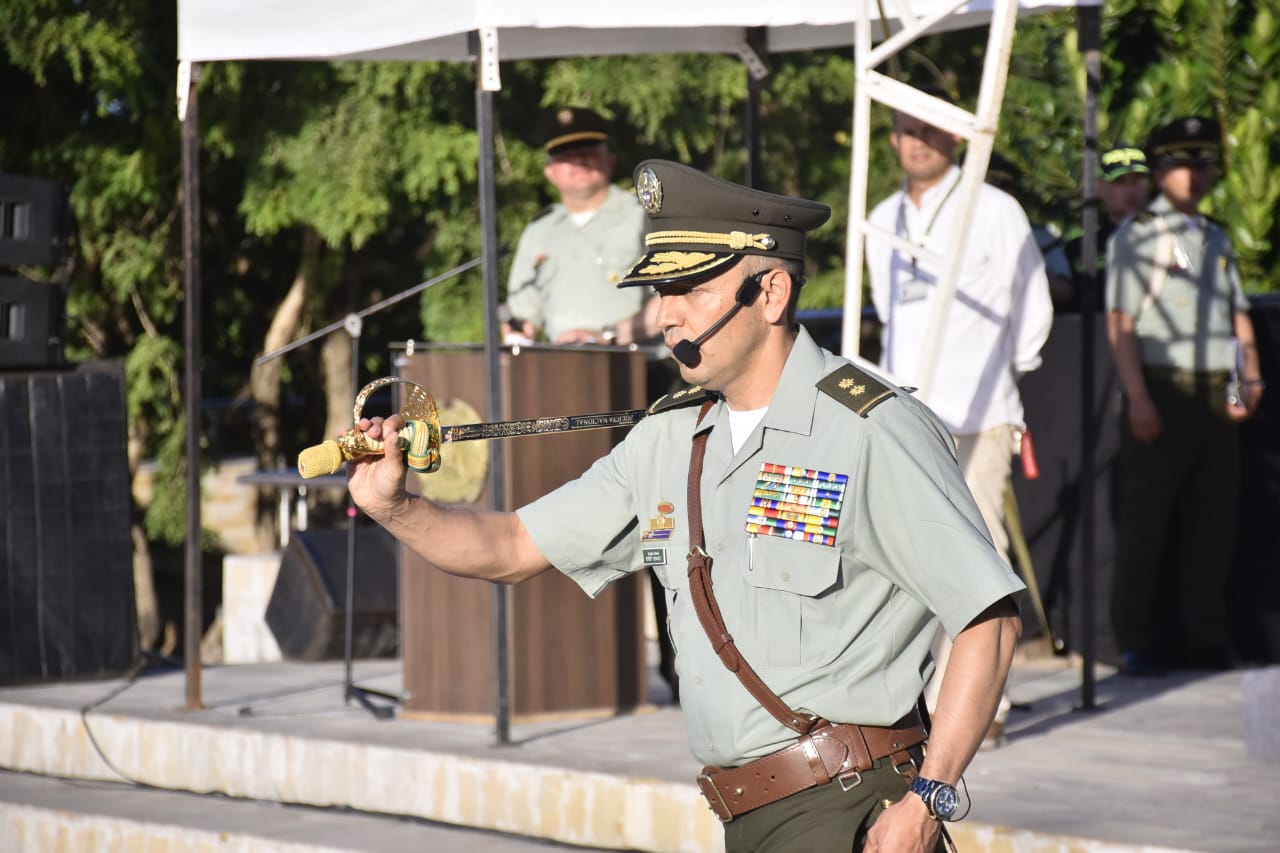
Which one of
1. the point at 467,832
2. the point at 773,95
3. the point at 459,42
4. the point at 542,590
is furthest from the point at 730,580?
the point at 773,95

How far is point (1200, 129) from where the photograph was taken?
7.36 meters

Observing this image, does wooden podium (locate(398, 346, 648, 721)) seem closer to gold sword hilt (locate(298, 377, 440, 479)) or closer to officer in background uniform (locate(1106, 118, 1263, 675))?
officer in background uniform (locate(1106, 118, 1263, 675))

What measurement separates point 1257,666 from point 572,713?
115 inches

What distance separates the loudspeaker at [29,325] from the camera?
8.43 m

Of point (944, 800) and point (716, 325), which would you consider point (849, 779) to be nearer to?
point (944, 800)

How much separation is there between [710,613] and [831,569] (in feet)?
0.74

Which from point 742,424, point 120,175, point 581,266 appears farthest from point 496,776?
point 120,175

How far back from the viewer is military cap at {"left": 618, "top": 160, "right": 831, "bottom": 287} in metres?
3.19

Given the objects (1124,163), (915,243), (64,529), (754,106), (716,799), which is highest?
(754,106)

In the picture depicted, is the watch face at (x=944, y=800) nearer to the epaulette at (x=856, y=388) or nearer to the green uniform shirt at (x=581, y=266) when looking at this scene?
the epaulette at (x=856, y=388)

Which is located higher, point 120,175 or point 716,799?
point 120,175

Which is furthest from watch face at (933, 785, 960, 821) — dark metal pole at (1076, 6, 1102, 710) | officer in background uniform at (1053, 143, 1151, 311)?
officer in background uniform at (1053, 143, 1151, 311)

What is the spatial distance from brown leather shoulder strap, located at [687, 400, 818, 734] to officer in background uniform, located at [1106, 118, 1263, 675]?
4.51 m

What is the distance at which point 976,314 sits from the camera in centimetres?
602
